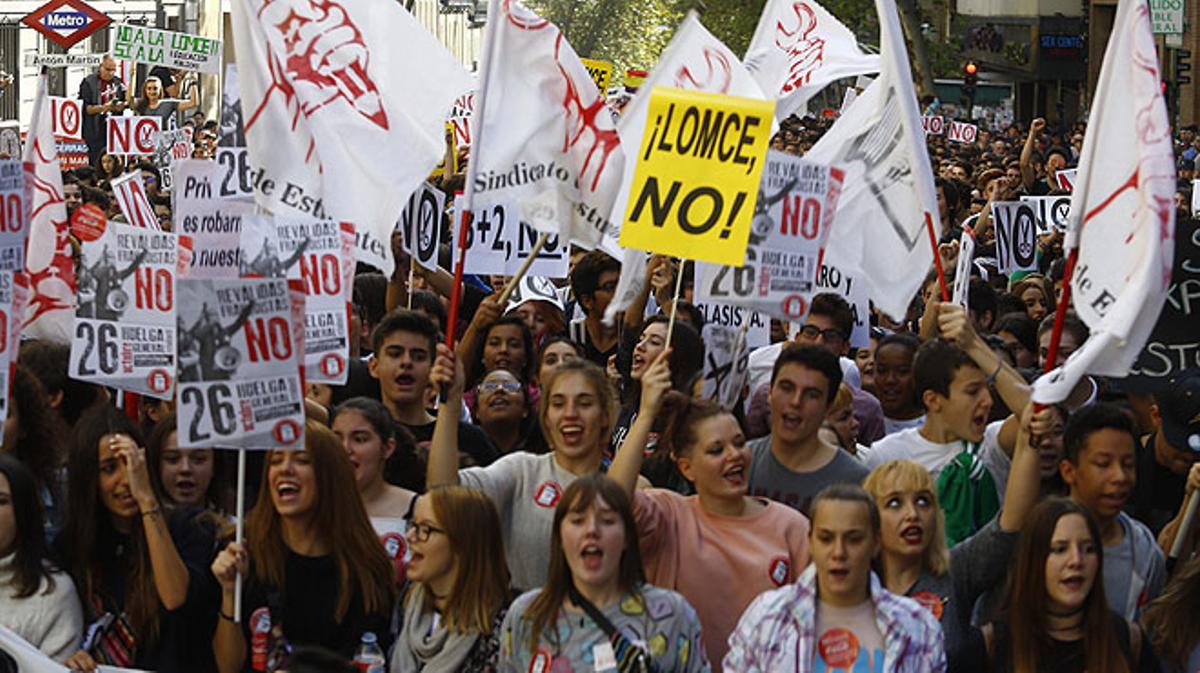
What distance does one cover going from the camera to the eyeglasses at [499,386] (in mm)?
9297

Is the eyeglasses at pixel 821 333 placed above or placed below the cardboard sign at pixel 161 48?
below

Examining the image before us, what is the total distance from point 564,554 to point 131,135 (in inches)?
560

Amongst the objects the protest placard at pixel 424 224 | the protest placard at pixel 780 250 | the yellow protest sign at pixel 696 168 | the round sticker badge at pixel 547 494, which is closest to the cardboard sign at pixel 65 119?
the protest placard at pixel 424 224

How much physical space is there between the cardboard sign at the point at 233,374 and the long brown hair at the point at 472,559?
18.6 inches

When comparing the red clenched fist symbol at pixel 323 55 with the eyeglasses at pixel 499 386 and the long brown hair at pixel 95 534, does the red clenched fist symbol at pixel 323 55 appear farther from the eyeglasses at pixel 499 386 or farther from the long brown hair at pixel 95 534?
the long brown hair at pixel 95 534

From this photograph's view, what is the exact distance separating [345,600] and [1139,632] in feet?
7.38

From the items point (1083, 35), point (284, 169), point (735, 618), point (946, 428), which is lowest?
point (735, 618)

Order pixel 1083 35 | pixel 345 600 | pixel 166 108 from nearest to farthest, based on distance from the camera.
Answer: pixel 345 600 → pixel 166 108 → pixel 1083 35

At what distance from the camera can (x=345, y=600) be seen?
7.20 m

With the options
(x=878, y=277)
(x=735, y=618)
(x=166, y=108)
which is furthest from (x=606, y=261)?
(x=166, y=108)

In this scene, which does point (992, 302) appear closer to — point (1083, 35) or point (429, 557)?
point (429, 557)

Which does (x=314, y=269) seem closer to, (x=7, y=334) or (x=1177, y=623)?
(x=7, y=334)

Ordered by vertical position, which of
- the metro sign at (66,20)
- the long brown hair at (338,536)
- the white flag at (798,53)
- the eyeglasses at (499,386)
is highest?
the metro sign at (66,20)

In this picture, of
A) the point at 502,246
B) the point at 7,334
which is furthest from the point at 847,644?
the point at 502,246
